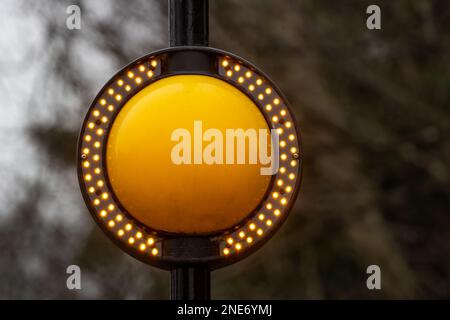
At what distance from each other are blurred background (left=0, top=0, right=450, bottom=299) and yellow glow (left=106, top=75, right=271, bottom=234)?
5633 mm

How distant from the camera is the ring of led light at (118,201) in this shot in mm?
1787

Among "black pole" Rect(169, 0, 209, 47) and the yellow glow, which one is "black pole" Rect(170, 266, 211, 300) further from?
"black pole" Rect(169, 0, 209, 47)

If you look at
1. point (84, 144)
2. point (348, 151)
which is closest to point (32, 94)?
point (348, 151)

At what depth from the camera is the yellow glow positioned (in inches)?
68.4

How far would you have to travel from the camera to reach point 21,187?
7.62 m

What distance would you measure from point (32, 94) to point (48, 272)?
5.13ft

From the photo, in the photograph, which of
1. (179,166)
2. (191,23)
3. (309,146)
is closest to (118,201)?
(179,166)

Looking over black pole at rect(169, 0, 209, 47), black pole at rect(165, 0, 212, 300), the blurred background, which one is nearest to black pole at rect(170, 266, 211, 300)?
black pole at rect(165, 0, 212, 300)

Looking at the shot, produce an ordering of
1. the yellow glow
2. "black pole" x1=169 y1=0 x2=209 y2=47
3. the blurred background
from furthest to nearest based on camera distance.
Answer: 1. the blurred background
2. "black pole" x1=169 y1=0 x2=209 y2=47
3. the yellow glow

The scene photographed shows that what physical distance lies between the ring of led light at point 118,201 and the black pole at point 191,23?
0.11 metres

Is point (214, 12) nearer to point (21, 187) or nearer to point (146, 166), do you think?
point (21, 187)

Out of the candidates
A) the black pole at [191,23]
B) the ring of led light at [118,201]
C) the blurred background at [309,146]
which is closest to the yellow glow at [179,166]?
the ring of led light at [118,201]

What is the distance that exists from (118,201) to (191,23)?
14.9 inches

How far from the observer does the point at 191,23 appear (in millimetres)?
1906
